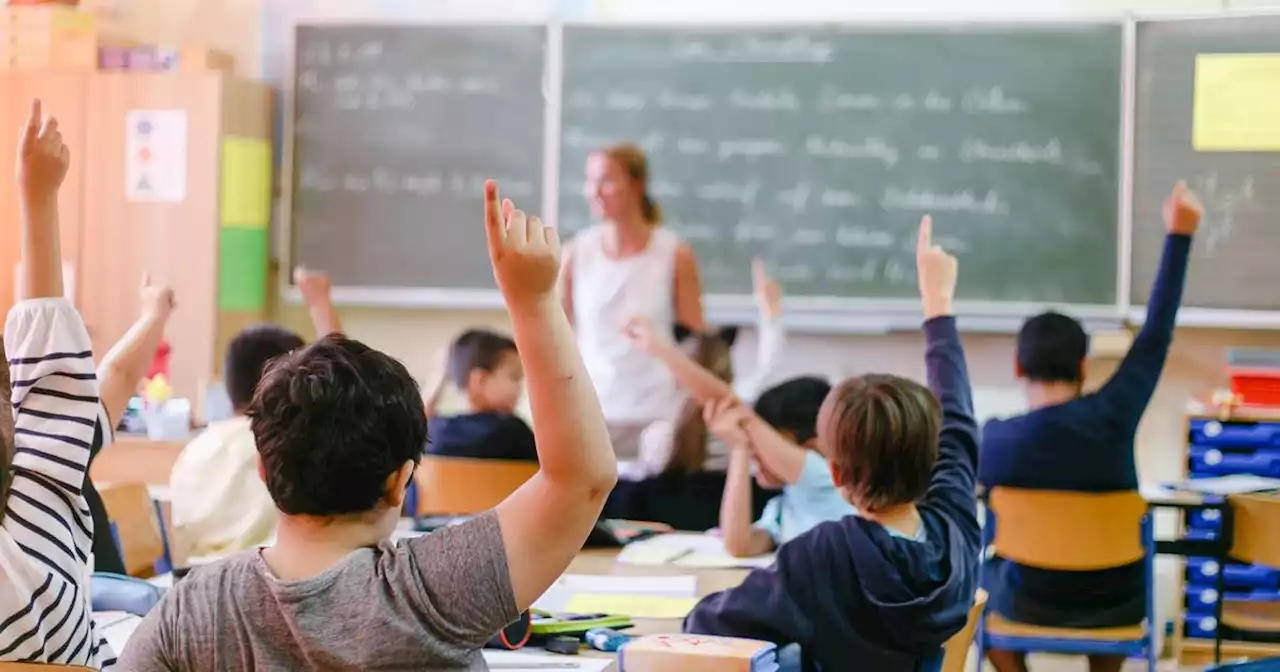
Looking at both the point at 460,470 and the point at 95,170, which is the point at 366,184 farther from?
the point at 460,470

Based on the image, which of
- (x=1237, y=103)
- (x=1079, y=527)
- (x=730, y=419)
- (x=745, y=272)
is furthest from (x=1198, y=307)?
(x=730, y=419)

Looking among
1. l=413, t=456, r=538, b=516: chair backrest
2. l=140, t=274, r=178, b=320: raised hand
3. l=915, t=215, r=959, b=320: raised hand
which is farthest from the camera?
l=413, t=456, r=538, b=516: chair backrest

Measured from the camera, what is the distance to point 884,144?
5258 millimetres

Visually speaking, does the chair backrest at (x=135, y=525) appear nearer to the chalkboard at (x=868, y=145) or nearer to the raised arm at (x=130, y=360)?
the raised arm at (x=130, y=360)

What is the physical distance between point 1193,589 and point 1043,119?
1650mm

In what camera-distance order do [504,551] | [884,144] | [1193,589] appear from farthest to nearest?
1. [884,144]
2. [1193,589]
3. [504,551]

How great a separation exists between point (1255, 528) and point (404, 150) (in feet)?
11.1

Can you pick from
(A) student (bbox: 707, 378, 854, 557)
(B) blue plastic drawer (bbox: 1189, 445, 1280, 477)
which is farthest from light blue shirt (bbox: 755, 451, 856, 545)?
(B) blue plastic drawer (bbox: 1189, 445, 1280, 477)

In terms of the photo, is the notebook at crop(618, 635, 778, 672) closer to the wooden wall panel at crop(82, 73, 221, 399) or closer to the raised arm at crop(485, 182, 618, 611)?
the raised arm at crop(485, 182, 618, 611)

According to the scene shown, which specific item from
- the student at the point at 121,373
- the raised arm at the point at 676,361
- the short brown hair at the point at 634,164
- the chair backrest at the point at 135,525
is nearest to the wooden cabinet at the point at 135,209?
the short brown hair at the point at 634,164

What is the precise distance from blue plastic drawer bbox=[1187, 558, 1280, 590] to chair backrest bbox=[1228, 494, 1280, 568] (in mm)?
1321

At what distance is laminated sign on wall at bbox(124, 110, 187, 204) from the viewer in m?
5.44

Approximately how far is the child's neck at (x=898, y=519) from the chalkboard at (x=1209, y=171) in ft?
10.4

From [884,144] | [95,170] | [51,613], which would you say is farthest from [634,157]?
[51,613]
